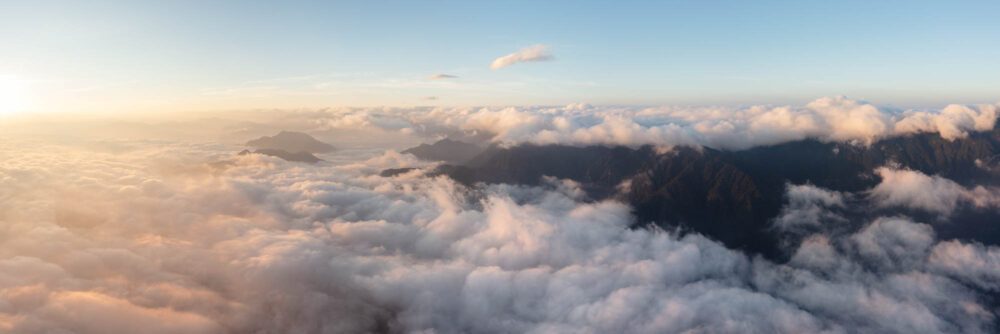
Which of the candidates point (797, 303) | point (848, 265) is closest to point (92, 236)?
point (797, 303)

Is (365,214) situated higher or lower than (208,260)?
lower

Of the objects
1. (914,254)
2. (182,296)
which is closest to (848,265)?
(914,254)

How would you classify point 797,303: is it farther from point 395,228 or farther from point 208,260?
point 208,260

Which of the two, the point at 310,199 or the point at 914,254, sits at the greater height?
the point at 310,199

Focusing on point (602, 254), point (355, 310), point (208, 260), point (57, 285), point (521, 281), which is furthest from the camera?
point (602, 254)

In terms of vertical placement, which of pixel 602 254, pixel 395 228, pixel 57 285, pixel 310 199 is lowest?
pixel 602 254

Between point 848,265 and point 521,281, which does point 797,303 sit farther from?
point 521,281

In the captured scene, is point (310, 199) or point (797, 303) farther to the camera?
point (310, 199)

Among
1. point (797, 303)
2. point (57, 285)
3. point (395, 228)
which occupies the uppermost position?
point (57, 285)

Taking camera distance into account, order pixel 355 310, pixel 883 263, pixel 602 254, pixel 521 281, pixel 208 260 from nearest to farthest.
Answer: pixel 208 260 → pixel 355 310 → pixel 521 281 → pixel 602 254 → pixel 883 263
